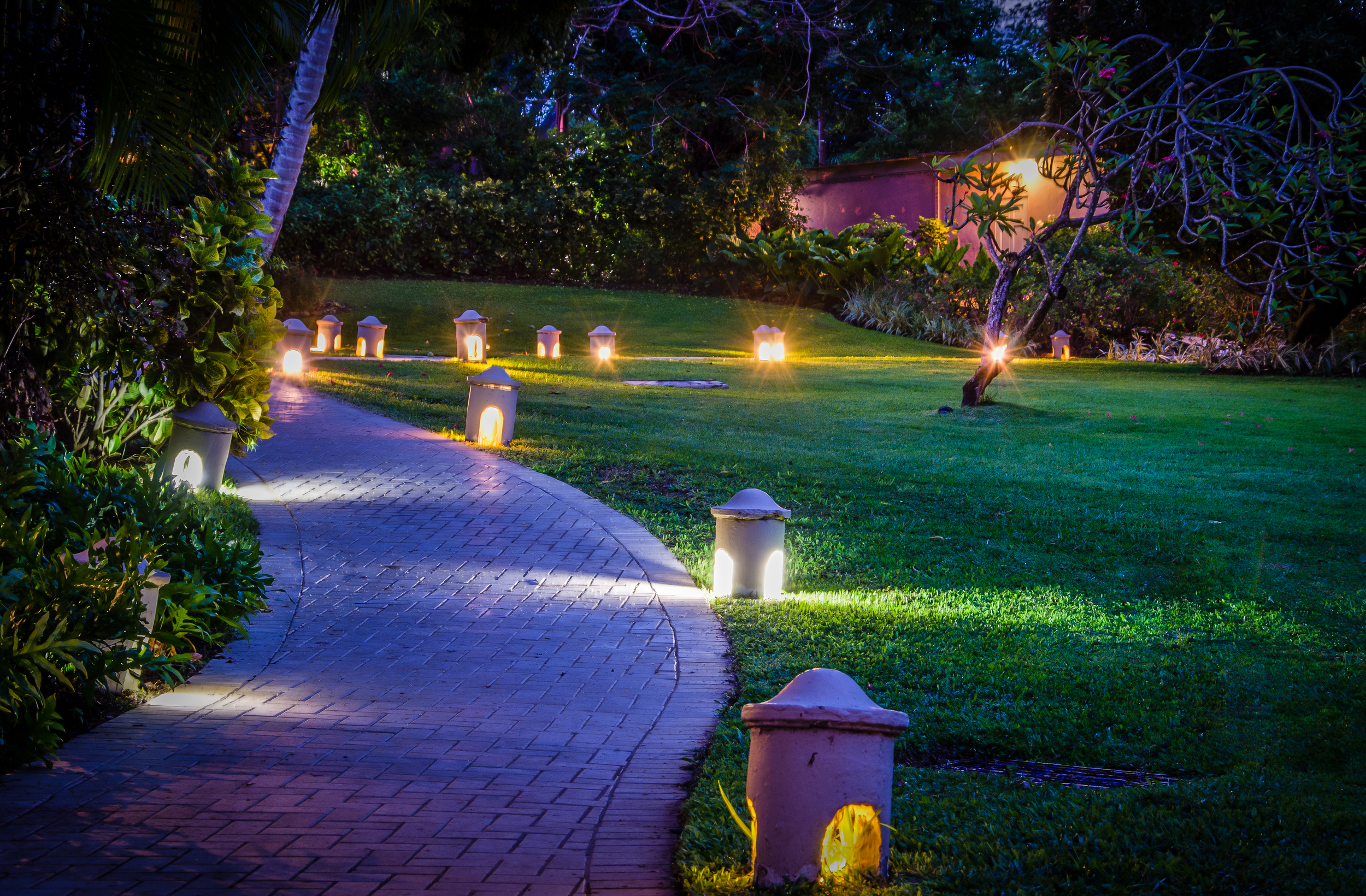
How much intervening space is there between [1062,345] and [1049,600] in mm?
18433

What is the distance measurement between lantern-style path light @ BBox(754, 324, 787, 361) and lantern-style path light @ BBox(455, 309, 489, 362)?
5.47 metres

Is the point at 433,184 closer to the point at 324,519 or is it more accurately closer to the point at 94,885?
the point at 324,519

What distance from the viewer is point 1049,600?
6859 mm

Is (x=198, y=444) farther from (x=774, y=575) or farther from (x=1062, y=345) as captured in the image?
(x=1062, y=345)

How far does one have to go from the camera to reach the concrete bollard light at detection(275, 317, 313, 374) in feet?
56.6

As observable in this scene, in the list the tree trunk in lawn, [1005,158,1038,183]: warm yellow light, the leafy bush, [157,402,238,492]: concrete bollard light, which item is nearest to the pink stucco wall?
[1005,158,1038,183]: warm yellow light

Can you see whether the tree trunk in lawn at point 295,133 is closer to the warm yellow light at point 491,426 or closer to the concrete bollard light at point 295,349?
the warm yellow light at point 491,426

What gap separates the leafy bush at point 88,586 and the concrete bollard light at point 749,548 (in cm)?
261

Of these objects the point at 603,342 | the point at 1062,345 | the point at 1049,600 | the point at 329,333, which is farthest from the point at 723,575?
the point at 1062,345

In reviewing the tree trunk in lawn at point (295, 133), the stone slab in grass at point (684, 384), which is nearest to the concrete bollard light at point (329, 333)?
the stone slab in grass at point (684, 384)

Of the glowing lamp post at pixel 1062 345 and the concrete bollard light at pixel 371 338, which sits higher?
the glowing lamp post at pixel 1062 345

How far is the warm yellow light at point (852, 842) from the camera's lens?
316 cm

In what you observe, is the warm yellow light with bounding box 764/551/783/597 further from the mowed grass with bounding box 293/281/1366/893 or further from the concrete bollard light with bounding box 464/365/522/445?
the concrete bollard light with bounding box 464/365/522/445

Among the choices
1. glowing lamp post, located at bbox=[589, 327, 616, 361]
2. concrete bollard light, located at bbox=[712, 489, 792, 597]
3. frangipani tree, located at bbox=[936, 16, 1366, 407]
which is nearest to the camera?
concrete bollard light, located at bbox=[712, 489, 792, 597]
